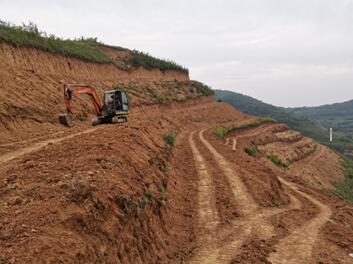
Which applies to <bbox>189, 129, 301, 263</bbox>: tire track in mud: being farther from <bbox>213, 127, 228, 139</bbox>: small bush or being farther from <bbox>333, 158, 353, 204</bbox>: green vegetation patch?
<bbox>213, 127, 228, 139</bbox>: small bush

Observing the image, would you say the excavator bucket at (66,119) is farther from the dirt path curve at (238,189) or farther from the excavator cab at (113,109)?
the dirt path curve at (238,189)

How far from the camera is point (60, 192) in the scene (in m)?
8.48

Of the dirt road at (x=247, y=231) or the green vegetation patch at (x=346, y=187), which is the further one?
the green vegetation patch at (x=346, y=187)

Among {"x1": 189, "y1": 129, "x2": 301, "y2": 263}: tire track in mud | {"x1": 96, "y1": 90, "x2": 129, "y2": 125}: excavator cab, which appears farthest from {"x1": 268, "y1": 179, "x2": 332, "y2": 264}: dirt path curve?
{"x1": 96, "y1": 90, "x2": 129, "y2": 125}: excavator cab

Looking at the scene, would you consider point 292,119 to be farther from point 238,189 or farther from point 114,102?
point 238,189

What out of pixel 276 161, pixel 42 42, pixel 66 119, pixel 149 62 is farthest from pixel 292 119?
pixel 66 119

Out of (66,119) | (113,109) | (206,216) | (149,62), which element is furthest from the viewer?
(149,62)

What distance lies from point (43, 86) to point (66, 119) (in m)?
4.34

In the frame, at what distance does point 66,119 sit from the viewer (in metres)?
23.4

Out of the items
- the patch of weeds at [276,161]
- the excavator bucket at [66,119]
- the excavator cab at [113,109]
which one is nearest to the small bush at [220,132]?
the patch of weeds at [276,161]

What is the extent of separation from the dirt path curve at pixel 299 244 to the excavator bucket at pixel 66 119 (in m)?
13.8

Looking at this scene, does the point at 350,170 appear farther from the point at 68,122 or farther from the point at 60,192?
the point at 60,192

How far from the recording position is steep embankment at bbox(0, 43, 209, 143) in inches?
812

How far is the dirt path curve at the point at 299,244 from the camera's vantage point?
10.9m
